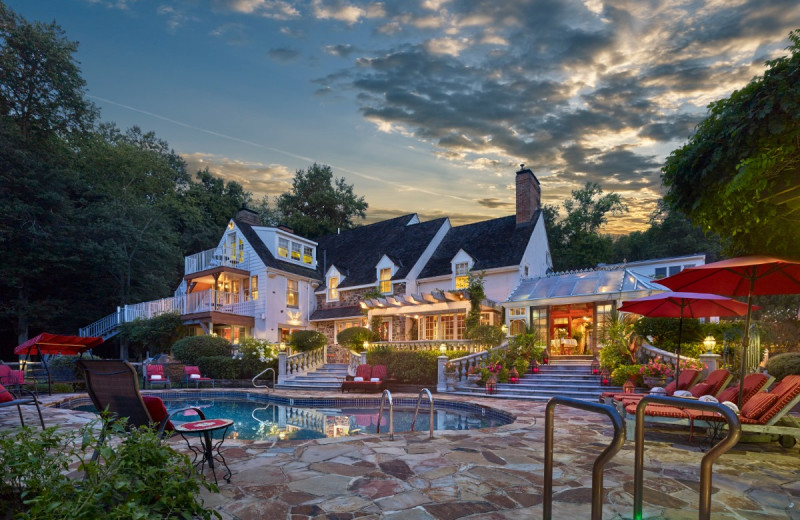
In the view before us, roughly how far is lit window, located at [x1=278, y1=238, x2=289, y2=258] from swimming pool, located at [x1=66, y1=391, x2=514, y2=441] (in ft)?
41.6

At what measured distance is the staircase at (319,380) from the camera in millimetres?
20000

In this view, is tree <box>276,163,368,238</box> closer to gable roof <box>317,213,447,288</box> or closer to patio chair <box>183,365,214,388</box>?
gable roof <box>317,213,447,288</box>

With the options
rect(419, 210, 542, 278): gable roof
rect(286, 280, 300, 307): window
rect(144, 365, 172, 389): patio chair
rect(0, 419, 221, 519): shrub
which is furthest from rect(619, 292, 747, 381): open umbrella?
rect(286, 280, 300, 307): window

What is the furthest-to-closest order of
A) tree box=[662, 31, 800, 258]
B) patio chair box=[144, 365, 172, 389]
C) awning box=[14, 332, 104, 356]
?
patio chair box=[144, 365, 172, 389] < awning box=[14, 332, 104, 356] < tree box=[662, 31, 800, 258]

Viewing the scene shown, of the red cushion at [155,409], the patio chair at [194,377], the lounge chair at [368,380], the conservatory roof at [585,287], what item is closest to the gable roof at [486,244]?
the conservatory roof at [585,287]

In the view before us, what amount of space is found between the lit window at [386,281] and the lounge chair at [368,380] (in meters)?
8.78

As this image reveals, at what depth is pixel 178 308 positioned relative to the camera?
28.0 m

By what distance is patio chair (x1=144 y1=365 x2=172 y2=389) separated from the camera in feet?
61.1

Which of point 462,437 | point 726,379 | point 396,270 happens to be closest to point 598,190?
point 396,270

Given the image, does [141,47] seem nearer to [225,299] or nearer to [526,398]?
[225,299]

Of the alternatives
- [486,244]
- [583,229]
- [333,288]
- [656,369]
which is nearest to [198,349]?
[333,288]

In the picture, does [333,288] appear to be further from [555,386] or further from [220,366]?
[555,386]

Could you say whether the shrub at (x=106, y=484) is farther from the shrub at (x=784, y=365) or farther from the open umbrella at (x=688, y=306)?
the shrub at (x=784, y=365)

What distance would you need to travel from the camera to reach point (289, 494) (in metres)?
4.80
